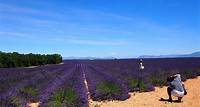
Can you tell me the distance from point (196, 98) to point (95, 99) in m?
3.79

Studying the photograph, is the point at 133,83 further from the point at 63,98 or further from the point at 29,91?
the point at 63,98

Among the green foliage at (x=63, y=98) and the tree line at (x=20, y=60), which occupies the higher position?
the tree line at (x=20, y=60)

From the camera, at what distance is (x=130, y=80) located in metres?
21.5

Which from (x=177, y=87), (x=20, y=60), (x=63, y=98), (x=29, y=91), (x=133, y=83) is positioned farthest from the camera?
(x=20, y=60)

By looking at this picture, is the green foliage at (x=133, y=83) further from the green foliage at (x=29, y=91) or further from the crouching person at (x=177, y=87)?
the green foliage at (x=29, y=91)

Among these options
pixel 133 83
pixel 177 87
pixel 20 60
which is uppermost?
pixel 20 60

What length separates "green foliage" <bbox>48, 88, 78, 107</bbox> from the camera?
11.4 metres

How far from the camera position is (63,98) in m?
12.2

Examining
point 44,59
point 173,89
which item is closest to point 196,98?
point 173,89

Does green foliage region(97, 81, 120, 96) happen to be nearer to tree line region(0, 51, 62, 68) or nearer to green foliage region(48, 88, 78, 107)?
green foliage region(48, 88, 78, 107)

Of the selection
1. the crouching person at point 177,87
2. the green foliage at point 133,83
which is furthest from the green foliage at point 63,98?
the green foliage at point 133,83

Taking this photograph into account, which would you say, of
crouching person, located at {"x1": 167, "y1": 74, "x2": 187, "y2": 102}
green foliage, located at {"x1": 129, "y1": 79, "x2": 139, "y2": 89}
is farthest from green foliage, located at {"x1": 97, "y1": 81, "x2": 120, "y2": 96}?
green foliage, located at {"x1": 129, "y1": 79, "x2": 139, "y2": 89}

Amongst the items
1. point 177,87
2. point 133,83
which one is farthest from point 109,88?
point 133,83

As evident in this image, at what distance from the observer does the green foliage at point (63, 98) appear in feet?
37.4
